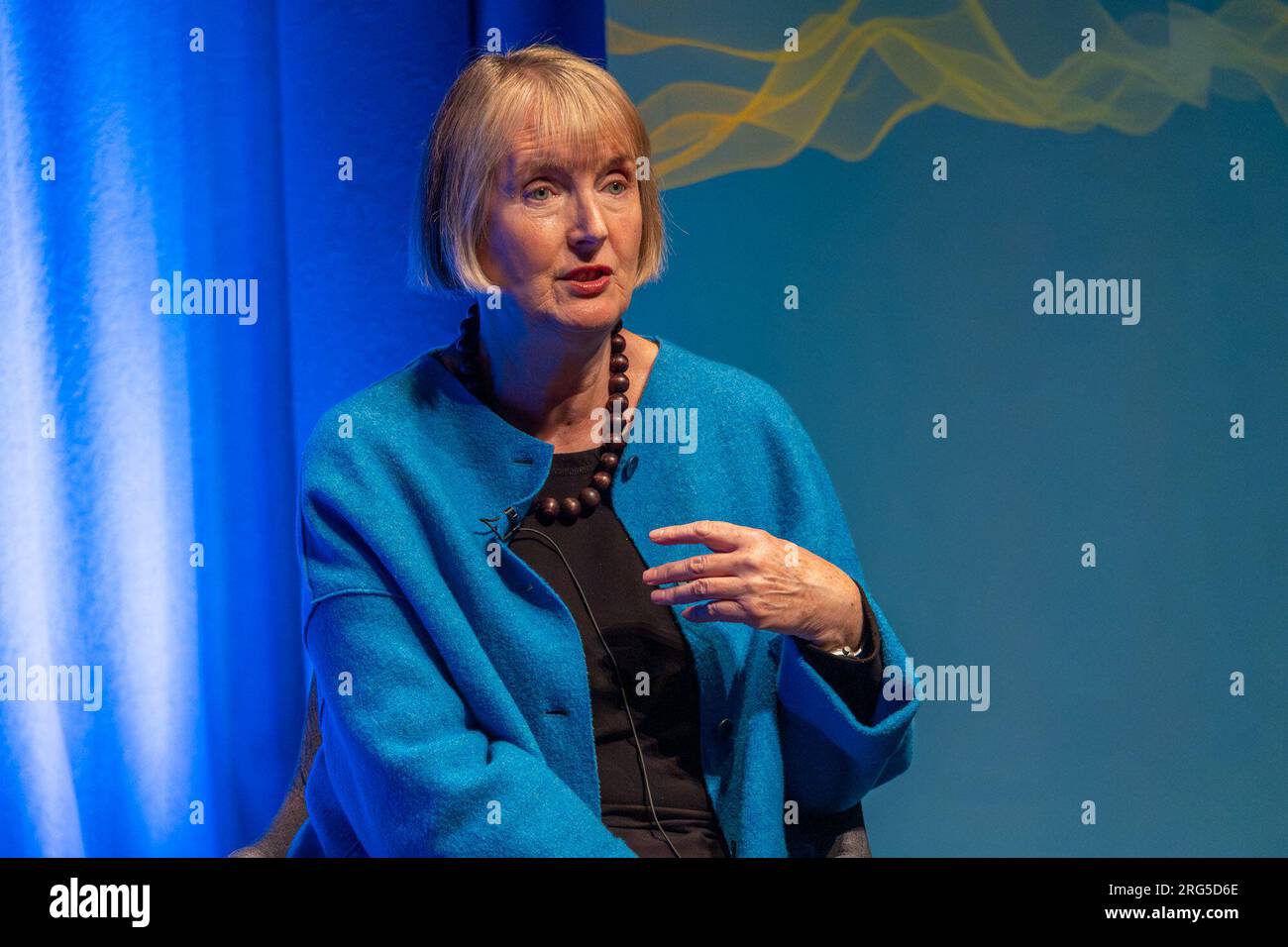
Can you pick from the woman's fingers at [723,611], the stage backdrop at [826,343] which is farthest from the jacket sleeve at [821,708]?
the stage backdrop at [826,343]

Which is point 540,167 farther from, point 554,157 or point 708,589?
point 708,589

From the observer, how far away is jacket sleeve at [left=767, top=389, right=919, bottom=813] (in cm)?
152

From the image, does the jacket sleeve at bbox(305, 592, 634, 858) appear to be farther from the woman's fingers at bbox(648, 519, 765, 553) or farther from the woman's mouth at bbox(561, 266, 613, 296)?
the woman's mouth at bbox(561, 266, 613, 296)

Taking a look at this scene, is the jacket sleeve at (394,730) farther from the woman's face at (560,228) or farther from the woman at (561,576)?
the woman's face at (560,228)

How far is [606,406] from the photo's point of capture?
1.67m

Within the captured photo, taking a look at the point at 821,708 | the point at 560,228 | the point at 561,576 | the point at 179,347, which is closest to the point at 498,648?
the point at 561,576

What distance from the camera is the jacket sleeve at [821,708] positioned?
60.0 inches

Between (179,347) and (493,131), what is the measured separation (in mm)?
846

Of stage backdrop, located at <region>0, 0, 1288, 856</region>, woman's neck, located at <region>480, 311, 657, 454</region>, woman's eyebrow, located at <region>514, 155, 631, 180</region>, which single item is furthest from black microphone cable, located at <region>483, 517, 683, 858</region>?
stage backdrop, located at <region>0, 0, 1288, 856</region>

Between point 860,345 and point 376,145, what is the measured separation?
845 millimetres

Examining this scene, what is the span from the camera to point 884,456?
2350mm

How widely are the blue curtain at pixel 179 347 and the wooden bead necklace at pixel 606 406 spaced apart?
56cm

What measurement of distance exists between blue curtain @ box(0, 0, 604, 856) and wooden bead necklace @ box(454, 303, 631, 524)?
0.56m

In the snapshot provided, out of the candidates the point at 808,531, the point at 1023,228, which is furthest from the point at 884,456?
the point at 808,531
